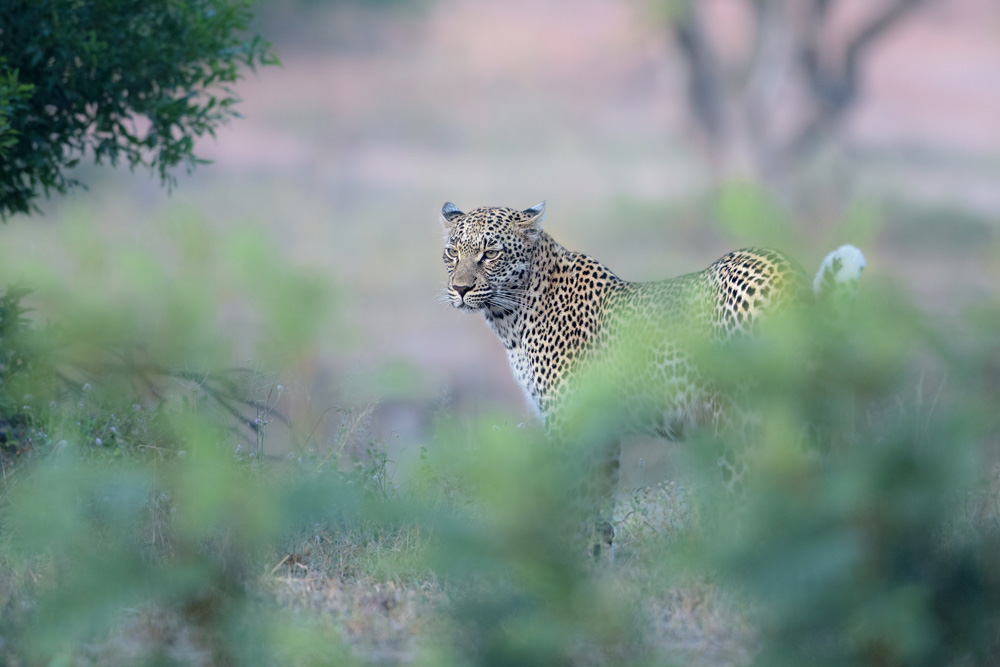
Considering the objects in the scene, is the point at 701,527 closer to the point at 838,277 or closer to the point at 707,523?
the point at 707,523

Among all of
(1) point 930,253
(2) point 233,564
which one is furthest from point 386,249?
(2) point 233,564

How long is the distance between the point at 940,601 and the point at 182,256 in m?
2.52

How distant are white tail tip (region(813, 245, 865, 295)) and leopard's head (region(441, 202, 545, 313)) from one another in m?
4.70

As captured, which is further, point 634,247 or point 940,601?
point 634,247

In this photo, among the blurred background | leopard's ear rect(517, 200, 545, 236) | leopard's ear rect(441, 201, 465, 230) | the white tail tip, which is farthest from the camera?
the blurred background

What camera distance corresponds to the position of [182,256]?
369cm

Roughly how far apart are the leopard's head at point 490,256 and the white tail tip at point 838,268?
4.70 metres

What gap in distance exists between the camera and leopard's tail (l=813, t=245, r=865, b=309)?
154 centimetres

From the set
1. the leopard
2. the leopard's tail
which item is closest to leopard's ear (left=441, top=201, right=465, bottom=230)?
the leopard

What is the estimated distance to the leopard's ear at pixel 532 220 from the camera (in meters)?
6.52

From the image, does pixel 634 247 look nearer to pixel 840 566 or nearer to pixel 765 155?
pixel 765 155

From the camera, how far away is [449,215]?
677cm

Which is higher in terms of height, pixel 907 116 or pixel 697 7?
pixel 697 7

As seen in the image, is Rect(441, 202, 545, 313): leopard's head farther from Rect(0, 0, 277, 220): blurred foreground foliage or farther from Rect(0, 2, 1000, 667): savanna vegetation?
Rect(0, 2, 1000, 667): savanna vegetation
